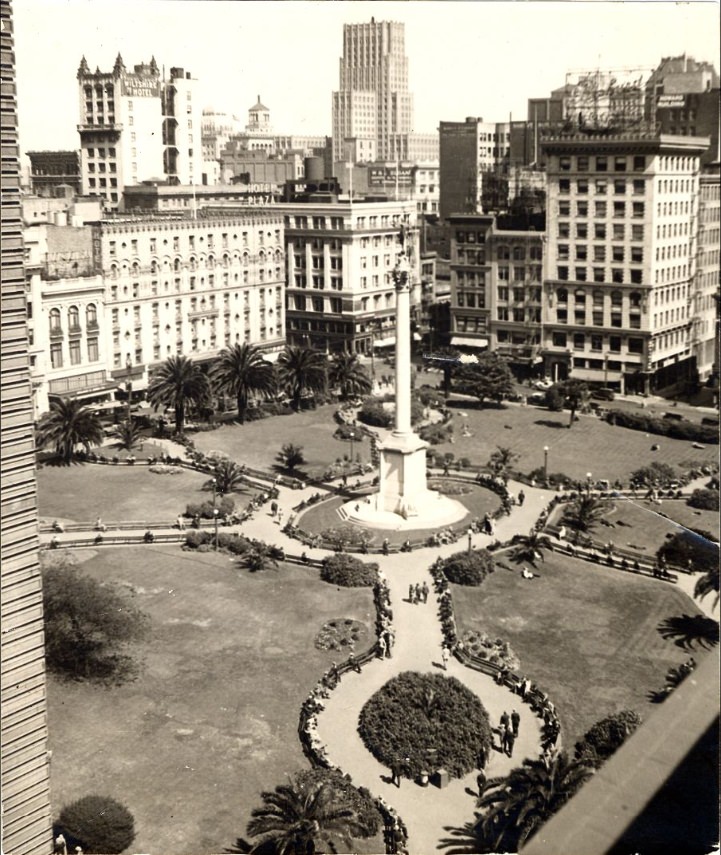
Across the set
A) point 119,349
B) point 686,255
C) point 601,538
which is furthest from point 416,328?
point 601,538

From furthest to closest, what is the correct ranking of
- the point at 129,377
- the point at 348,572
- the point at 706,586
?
1. the point at 129,377
2. the point at 348,572
3. the point at 706,586

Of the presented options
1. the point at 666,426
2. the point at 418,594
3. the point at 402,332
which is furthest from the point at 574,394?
the point at 418,594

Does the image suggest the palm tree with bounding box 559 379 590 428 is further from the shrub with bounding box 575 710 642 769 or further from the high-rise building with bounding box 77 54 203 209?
the high-rise building with bounding box 77 54 203 209

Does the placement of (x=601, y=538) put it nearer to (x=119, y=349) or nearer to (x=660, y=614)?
(x=660, y=614)

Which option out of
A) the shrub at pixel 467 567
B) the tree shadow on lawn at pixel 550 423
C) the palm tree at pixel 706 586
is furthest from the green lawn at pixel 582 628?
the tree shadow on lawn at pixel 550 423

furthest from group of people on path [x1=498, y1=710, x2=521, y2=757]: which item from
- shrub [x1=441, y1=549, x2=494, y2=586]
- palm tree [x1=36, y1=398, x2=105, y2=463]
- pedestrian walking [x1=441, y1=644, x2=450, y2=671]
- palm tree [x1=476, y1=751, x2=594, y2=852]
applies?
palm tree [x1=36, y1=398, x2=105, y2=463]

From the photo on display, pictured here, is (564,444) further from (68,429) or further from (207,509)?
(68,429)
